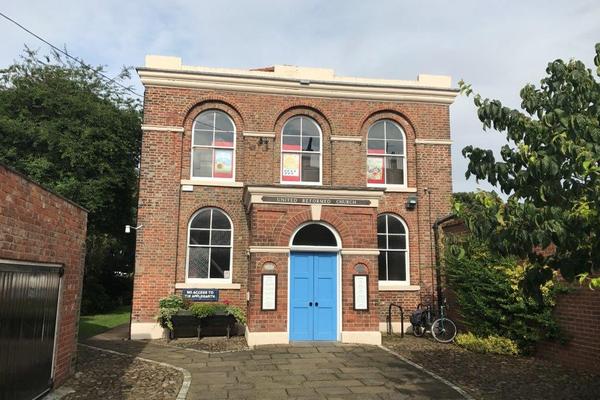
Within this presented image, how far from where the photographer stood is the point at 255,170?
49.5ft

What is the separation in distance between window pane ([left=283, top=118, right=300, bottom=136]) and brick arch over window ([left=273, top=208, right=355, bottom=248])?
3.75 metres

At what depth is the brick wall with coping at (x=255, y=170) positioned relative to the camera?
46.4 feet

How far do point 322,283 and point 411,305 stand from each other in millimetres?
3759

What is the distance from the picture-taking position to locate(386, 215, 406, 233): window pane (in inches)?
614

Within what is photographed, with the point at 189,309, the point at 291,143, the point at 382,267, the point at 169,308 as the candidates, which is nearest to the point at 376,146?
the point at 291,143

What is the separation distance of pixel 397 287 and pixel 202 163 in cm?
703

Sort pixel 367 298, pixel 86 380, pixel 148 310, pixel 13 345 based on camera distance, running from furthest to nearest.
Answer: pixel 148 310 → pixel 367 298 → pixel 86 380 → pixel 13 345

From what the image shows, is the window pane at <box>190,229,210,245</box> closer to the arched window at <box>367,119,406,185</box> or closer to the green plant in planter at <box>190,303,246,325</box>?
the green plant in planter at <box>190,303,246,325</box>

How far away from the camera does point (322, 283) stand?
12820mm

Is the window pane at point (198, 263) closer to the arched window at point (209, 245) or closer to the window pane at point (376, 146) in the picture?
the arched window at point (209, 245)

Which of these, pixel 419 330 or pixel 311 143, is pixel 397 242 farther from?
pixel 311 143

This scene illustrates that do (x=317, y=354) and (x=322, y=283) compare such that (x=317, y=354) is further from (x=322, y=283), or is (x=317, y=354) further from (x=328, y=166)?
(x=328, y=166)

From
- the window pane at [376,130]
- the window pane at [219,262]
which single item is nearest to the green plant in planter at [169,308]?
the window pane at [219,262]

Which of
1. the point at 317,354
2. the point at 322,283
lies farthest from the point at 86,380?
the point at 322,283
